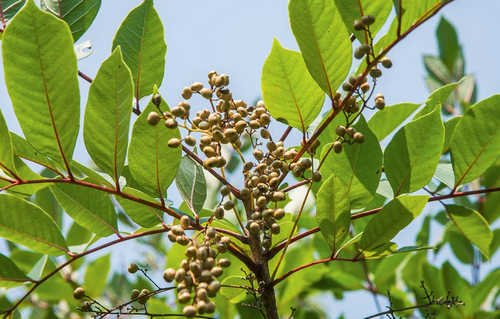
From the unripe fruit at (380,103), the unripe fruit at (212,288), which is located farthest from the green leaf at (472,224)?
the unripe fruit at (212,288)

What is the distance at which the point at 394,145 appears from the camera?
1.24 meters

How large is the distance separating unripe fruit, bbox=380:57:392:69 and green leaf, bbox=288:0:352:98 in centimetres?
7

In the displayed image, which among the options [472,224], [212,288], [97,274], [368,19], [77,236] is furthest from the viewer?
[97,274]

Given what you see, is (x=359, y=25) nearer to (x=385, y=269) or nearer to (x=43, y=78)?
(x=43, y=78)

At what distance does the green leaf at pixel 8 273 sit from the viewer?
51.9 inches

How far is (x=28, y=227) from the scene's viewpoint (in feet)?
4.15

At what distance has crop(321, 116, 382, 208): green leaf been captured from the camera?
123 centimetres

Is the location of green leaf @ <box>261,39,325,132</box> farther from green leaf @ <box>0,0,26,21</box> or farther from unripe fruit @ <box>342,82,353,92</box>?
green leaf @ <box>0,0,26,21</box>

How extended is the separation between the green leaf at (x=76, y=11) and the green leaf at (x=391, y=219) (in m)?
0.72

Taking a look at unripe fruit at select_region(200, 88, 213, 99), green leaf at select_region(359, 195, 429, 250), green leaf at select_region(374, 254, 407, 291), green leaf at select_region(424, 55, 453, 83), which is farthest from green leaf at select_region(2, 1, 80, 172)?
green leaf at select_region(424, 55, 453, 83)

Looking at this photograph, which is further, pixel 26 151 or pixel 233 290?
pixel 233 290

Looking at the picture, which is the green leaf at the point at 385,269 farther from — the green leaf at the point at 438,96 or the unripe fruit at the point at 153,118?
the unripe fruit at the point at 153,118

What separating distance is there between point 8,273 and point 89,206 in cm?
21

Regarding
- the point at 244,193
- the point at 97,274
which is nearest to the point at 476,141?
the point at 244,193
